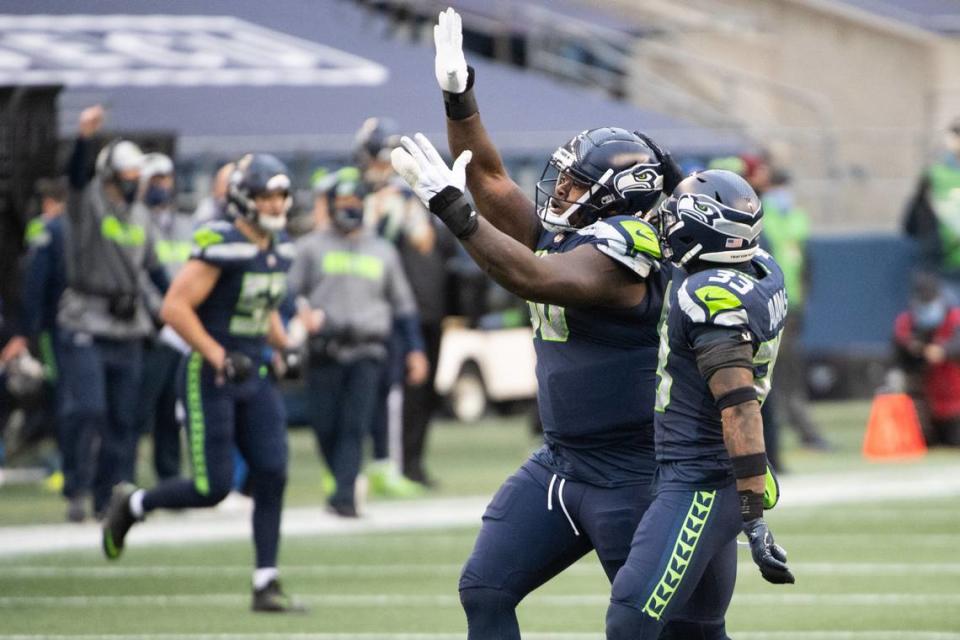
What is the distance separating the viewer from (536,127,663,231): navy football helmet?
5746 millimetres

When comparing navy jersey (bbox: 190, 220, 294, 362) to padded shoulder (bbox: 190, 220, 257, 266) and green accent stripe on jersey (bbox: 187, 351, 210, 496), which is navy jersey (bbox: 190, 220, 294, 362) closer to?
padded shoulder (bbox: 190, 220, 257, 266)

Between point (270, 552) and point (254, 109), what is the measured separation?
12893mm

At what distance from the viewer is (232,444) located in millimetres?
8508

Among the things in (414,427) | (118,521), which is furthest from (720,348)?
(414,427)

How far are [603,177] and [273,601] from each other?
3222 mm

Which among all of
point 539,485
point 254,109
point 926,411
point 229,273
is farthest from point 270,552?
point 254,109

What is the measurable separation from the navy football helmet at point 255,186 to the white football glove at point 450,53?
2671 millimetres

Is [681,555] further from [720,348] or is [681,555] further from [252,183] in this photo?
[252,183]

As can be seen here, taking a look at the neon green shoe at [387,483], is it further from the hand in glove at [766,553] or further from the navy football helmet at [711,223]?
the hand in glove at [766,553]

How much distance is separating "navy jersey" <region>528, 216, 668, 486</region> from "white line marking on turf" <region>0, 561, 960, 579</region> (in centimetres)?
383

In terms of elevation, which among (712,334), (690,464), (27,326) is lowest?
(27,326)

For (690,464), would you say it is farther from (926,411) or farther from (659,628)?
(926,411)

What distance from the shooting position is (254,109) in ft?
68.3

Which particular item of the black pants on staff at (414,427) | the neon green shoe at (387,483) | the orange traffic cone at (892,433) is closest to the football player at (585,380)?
the neon green shoe at (387,483)
